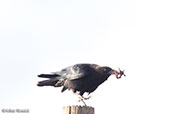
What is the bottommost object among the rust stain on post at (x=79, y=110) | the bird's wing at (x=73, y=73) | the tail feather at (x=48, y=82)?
the tail feather at (x=48, y=82)

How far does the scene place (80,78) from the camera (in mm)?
10617

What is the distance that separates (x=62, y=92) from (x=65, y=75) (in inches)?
18.4

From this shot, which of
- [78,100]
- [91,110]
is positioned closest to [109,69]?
[78,100]

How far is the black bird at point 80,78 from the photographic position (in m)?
10.5

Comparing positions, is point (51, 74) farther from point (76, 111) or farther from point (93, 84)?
point (76, 111)

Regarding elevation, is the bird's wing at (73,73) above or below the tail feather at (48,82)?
above

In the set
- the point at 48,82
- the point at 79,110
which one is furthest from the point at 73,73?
the point at 79,110

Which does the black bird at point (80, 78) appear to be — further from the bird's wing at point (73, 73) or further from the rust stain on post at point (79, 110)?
the rust stain on post at point (79, 110)

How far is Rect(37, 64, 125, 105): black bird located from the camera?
1045cm

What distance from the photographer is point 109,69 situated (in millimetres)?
10586

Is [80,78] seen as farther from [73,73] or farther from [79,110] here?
[79,110]

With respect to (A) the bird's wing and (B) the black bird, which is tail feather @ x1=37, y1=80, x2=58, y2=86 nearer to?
(B) the black bird

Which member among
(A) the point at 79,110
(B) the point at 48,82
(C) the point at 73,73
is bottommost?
(B) the point at 48,82

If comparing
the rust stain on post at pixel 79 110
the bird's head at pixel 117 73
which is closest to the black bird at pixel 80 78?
the bird's head at pixel 117 73
